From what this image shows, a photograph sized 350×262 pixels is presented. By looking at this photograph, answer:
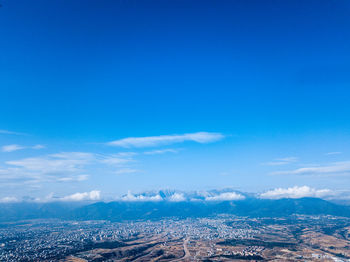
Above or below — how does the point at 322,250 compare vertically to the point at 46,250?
below

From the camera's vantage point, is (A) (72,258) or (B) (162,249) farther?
(B) (162,249)

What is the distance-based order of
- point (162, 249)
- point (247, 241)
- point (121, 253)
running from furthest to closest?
point (247, 241) → point (162, 249) → point (121, 253)

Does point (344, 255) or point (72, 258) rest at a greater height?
point (72, 258)

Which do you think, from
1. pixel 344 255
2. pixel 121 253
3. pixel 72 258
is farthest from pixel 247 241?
pixel 72 258

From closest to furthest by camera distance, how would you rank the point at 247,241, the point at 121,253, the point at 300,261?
the point at 300,261 < the point at 121,253 < the point at 247,241

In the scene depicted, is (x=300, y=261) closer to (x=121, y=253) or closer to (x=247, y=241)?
(x=247, y=241)

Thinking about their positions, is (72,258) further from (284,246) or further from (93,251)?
(284,246)

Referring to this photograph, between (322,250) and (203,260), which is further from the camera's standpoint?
(322,250)

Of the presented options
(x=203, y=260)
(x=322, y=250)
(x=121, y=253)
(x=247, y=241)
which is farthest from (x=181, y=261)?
(x=322, y=250)

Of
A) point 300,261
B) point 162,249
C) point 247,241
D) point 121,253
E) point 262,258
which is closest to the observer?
point 300,261
